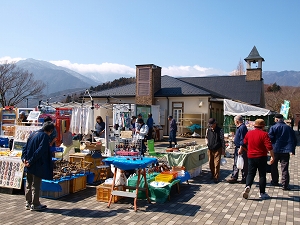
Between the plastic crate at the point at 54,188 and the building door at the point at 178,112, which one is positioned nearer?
the plastic crate at the point at 54,188

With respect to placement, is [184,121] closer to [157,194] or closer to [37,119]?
[37,119]

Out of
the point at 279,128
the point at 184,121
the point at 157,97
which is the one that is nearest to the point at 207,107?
the point at 184,121

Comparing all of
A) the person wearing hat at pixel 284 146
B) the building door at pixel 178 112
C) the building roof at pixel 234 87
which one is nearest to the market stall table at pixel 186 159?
the person wearing hat at pixel 284 146

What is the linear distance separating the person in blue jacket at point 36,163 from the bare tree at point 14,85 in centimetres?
2791

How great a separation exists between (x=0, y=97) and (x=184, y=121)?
68.7ft

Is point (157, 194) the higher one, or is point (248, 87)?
point (248, 87)

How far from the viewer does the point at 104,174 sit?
322 inches

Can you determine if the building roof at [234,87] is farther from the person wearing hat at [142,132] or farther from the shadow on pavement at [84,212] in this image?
the shadow on pavement at [84,212]

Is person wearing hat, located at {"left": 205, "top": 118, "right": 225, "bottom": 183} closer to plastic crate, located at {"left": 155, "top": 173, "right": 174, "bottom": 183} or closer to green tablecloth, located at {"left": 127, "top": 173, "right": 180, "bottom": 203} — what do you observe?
plastic crate, located at {"left": 155, "top": 173, "right": 174, "bottom": 183}

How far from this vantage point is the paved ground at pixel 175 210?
512 cm

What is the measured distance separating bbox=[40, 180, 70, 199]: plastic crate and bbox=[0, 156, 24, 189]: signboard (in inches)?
23.5

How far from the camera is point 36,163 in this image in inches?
215

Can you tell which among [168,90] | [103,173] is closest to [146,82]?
[168,90]

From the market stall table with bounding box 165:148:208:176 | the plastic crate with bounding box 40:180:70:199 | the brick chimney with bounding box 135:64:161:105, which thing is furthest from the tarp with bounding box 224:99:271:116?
the plastic crate with bounding box 40:180:70:199
